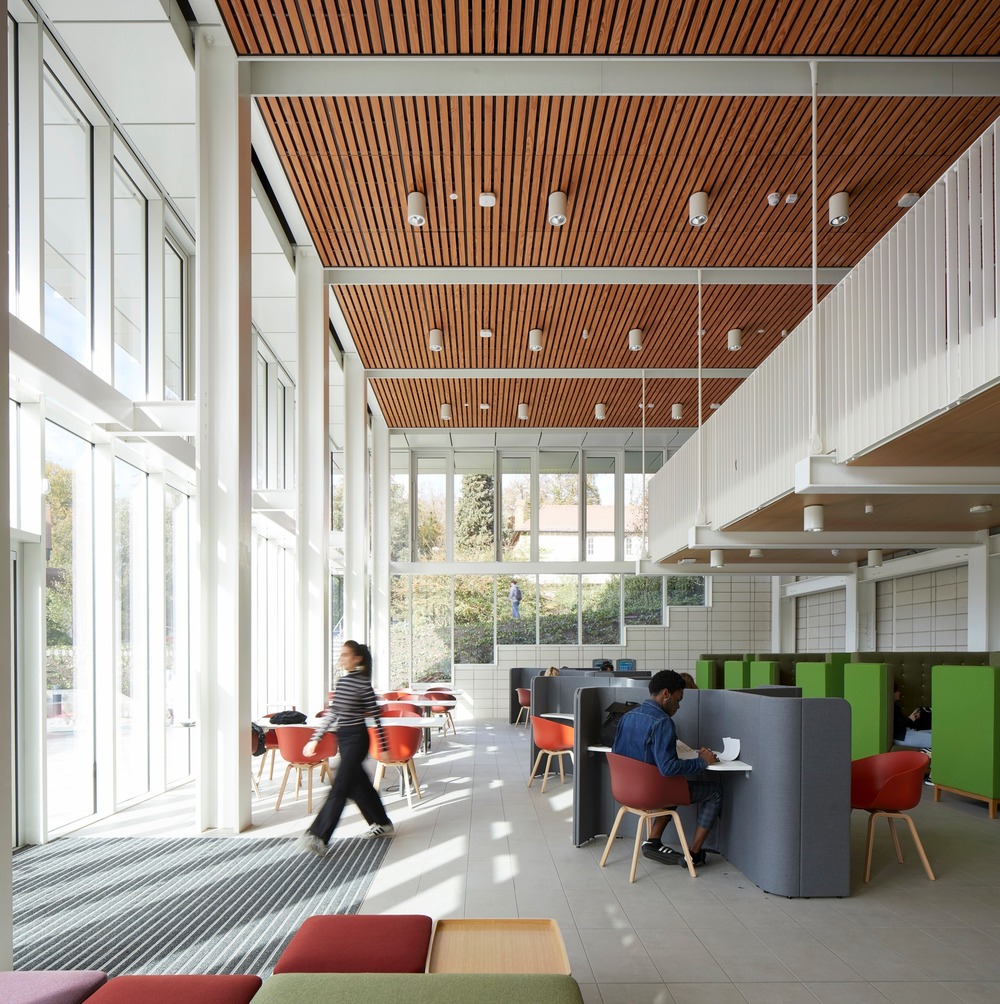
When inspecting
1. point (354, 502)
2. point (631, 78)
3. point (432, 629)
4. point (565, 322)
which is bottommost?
point (432, 629)

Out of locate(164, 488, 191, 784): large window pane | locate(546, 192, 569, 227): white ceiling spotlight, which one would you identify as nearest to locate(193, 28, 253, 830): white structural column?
locate(164, 488, 191, 784): large window pane

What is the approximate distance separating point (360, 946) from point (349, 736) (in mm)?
3722

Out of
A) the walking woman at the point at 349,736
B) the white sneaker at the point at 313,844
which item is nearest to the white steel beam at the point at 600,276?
the walking woman at the point at 349,736

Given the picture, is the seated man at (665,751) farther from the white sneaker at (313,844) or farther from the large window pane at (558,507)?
the large window pane at (558,507)

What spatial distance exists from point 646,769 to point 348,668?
2451 mm

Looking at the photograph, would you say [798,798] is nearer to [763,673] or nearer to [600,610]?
[763,673]

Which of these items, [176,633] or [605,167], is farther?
[176,633]

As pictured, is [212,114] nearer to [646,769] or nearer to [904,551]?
[646,769]

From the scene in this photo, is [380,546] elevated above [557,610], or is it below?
above

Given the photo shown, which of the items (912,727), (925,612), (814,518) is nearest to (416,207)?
(814,518)

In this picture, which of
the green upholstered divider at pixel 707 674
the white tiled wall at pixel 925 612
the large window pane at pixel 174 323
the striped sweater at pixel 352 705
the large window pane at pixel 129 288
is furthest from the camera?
the green upholstered divider at pixel 707 674

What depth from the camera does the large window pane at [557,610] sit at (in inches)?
822

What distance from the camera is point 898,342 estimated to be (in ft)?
20.0

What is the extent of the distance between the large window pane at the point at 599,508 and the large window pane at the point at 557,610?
84cm
